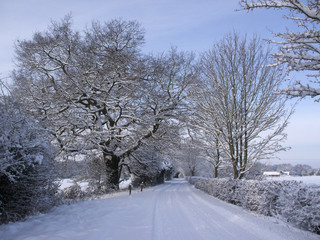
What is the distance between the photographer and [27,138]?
6.00m

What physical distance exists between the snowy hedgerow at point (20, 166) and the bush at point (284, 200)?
6872mm

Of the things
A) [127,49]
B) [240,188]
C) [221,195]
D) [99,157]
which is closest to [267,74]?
[240,188]

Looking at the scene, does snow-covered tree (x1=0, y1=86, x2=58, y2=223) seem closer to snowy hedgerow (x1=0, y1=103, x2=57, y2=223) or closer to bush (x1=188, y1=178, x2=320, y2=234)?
snowy hedgerow (x1=0, y1=103, x2=57, y2=223)

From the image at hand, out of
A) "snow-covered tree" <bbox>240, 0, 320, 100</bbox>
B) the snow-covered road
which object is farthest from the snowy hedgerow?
"snow-covered tree" <bbox>240, 0, 320, 100</bbox>

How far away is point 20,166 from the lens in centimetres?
573

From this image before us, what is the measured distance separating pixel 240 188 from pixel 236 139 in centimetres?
344

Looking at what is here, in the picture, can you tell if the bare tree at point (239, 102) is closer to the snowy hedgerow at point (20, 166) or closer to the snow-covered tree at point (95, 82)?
the snow-covered tree at point (95, 82)

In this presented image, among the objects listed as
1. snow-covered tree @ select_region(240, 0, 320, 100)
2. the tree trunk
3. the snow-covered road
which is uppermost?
snow-covered tree @ select_region(240, 0, 320, 100)

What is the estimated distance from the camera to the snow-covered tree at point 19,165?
5343 millimetres

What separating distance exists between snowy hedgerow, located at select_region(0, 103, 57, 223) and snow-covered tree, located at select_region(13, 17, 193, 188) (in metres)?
6.60

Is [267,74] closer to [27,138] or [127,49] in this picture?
[127,49]

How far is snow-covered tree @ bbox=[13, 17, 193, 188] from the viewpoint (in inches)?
529

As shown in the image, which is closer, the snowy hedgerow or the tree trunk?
the snowy hedgerow

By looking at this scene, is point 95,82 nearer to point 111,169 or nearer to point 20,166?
point 111,169
